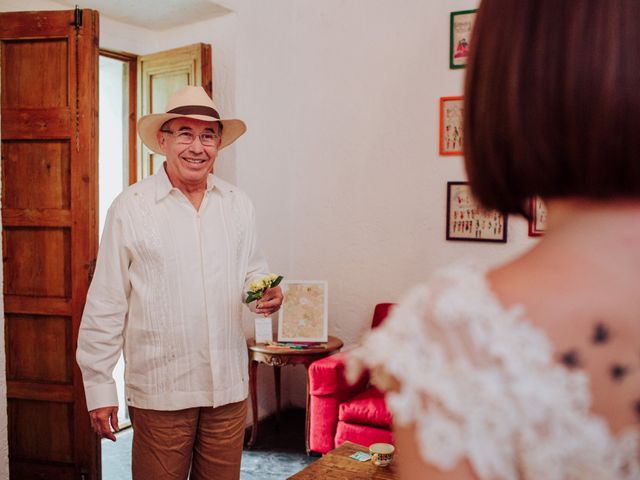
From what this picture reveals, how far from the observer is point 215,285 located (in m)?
2.42

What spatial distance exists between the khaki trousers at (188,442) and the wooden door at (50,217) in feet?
3.41

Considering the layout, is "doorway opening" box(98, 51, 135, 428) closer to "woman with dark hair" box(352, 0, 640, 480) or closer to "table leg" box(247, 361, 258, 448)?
"table leg" box(247, 361, 258, 448)

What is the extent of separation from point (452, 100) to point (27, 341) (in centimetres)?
284

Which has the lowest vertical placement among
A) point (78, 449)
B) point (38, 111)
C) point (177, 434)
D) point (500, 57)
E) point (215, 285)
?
point (78, 449)

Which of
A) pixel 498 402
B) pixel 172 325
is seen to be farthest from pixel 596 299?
pixel 172 325

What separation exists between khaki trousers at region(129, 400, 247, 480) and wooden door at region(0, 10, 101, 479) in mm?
1040

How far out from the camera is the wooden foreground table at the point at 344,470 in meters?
2.29

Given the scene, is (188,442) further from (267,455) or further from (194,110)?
(267,455)

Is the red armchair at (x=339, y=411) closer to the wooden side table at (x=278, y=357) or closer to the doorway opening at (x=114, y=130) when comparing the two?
the wooden side table at (x=278, y=357)

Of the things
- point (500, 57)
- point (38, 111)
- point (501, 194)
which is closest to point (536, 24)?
point (500, 57)

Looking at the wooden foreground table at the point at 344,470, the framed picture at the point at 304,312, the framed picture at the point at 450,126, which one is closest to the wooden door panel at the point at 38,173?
the framed picture at the point at 304,312

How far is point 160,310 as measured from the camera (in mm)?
2346

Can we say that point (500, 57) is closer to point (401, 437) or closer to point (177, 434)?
point (401, 437)

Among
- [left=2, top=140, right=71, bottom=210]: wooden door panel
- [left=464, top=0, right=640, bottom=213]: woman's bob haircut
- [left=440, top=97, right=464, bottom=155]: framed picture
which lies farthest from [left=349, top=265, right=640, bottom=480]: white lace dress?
[left=440, top=97, right=464, bottom=155]: framed picture
